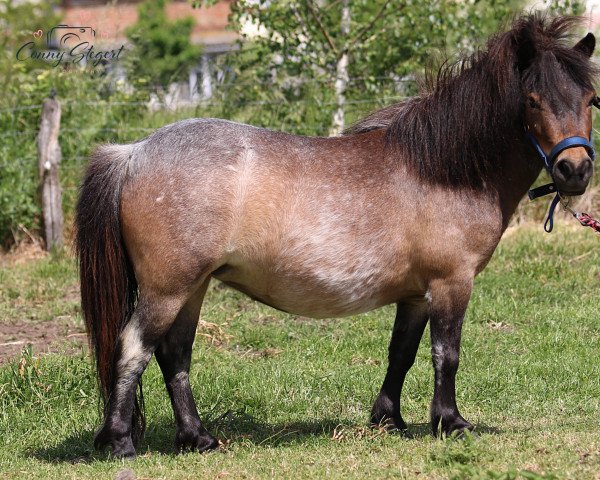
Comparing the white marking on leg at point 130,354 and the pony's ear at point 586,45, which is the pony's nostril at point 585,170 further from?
the white marking on leg at point 130,354

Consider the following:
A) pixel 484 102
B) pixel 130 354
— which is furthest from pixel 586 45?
pixel 130 354

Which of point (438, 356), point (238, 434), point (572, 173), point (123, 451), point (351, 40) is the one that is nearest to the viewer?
point (572, 173)

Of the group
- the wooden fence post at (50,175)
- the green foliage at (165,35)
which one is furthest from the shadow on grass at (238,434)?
the green foliage at (165,35)

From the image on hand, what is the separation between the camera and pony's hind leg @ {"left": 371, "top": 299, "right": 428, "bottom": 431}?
5.54 metres

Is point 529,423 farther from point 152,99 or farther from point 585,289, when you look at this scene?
point 152,99

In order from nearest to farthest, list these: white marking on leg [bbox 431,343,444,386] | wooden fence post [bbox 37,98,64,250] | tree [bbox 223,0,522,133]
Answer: white marking on leg [bbox 431,343,444,386]
wooden fence post [bbox 37,98,64,250]
tree [bbox 223,0,522,133]

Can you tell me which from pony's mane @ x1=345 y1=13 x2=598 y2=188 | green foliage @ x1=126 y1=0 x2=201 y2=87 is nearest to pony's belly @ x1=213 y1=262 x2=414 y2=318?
pony's mane @ x1=345 y1=13 x2=598 y2=188

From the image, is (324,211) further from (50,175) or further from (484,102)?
(50,175)

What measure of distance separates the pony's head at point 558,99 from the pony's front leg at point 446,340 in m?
0.79

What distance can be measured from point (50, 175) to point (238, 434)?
224 inches

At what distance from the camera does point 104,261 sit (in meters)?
5.07

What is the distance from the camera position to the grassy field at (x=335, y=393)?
15.3 ft

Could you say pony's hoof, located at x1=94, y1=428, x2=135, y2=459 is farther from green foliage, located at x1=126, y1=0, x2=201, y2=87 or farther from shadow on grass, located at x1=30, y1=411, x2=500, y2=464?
green foliage, located at x1=126, y1=0, x2=201, y2=87

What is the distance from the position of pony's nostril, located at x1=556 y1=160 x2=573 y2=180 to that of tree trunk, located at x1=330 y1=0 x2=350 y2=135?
6005 mm
